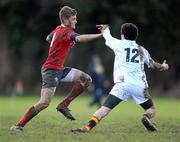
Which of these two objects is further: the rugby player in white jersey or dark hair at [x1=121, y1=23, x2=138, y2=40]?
dark hair at [x1=121, y1=23, x2=138, y2=40]

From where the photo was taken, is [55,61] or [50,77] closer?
[50,77]

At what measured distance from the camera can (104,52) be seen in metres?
49.9

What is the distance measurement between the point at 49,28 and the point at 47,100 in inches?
1432

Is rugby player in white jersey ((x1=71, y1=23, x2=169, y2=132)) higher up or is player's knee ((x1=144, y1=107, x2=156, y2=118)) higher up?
rugby player in white jersey ((x1=71, y1=23, x2=169, y2=132))

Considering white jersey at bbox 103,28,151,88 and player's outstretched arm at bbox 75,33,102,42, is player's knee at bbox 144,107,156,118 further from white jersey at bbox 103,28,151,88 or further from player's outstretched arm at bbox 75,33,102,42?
player's outstretched arm at bbox 75,33,102,42

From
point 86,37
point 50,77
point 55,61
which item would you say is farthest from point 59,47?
point 86,37

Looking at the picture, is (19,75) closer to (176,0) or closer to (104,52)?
(104,52)

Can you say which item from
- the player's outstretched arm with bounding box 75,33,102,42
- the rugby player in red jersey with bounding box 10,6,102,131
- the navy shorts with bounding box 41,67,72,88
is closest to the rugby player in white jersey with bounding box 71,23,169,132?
the player's outstretched arm with bounding box 75,33,102,42

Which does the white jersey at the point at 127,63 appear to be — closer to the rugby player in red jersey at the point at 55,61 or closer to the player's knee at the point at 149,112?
the player's knee at the point at 149,112

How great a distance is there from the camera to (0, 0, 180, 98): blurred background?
165 ft

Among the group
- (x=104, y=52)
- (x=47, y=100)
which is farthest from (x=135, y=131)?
(x=104, y=52)

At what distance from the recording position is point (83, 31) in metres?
49.8

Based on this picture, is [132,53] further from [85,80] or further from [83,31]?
[83,31]

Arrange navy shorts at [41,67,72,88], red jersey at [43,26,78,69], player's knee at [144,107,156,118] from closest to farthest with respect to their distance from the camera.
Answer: player's knee at [144,107,156,118], navy shorts at [41,67,72,88], red jersey at [43,26,78,69]
